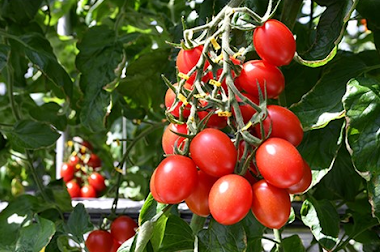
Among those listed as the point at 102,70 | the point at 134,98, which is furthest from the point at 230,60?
the point at 134,98

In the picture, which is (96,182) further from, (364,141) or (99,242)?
(364,141)

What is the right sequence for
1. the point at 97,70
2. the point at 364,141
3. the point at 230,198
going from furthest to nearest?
the point at 97,70
the point at 364,141
the point at 230,198

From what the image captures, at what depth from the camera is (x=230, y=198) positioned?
40 cm

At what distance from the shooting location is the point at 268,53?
455 millimetres

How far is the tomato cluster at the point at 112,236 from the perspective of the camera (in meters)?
0.73

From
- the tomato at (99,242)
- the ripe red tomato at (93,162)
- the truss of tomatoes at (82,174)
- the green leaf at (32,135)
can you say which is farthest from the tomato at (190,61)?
the ripe red tomato at (93,162)

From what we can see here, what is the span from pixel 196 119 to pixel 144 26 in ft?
2.10

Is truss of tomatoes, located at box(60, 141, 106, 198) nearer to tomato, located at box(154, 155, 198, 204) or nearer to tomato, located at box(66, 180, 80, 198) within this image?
tomato, located at box(66, 180, 80, 198)

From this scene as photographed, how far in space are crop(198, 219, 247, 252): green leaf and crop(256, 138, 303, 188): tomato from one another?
120mm

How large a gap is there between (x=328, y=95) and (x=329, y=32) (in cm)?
7

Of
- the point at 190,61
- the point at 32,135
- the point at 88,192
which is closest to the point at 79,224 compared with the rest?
the point at 32,135

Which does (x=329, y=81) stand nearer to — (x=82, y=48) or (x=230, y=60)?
(x=230, y=60)

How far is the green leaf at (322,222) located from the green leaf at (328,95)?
0.41ft

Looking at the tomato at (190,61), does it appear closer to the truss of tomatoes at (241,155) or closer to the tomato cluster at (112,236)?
the truss of tomatoes at (241,155)
